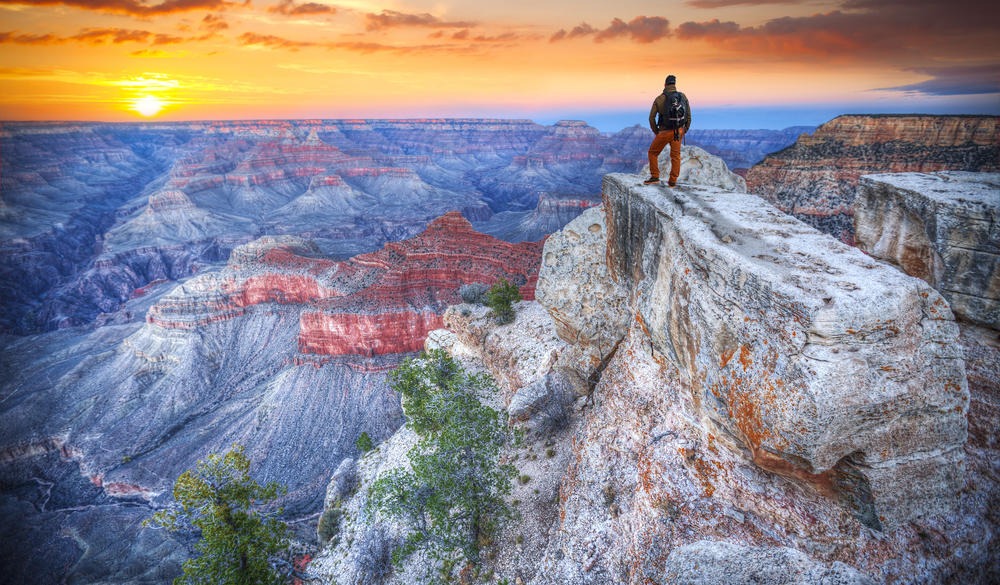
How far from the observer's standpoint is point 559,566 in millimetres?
11750

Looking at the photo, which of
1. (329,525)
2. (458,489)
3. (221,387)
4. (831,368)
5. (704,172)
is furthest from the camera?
(221,387)

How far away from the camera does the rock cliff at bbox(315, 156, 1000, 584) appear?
6.91 meters

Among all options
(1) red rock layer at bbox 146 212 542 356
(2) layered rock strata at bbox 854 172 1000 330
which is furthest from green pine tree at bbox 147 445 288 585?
(1) red rock layer at bbox 146 212 542 356

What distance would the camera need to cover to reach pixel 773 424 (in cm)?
727

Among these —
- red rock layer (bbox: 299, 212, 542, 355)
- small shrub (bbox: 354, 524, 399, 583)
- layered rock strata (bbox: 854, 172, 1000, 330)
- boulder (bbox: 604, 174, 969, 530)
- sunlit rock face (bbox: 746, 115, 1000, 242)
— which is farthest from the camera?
sunlit rock face (bbox: 746, 115, 1000, 242)

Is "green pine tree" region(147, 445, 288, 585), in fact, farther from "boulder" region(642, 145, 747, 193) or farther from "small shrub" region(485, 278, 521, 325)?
"boulder" region(642, 145, 747, 193)

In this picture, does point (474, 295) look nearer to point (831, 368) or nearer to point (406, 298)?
point (406, 298)

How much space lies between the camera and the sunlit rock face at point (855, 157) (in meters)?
48.4

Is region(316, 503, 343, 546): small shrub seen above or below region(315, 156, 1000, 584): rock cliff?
below

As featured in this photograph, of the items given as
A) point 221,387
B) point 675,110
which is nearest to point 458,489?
point 675,110

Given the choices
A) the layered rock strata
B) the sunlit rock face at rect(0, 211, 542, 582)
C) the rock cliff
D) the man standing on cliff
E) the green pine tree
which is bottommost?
the sunlit rock face at rect(0, 211, 542, 582)

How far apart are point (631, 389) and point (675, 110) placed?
821 cm

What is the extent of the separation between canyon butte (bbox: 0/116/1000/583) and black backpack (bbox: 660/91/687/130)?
188cm

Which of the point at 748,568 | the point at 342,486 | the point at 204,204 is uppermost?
the point at 748,568
